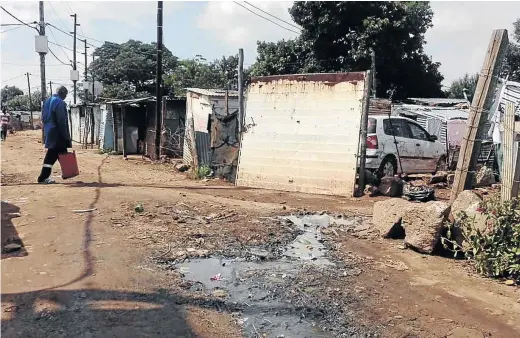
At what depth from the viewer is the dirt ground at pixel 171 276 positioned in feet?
12.0

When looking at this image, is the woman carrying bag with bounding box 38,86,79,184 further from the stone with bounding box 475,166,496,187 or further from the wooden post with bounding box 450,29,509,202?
the stone with bounding box 475,166,496,187

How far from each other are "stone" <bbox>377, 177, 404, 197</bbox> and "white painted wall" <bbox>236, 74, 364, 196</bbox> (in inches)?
22.8

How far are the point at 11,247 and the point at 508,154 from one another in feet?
17.8

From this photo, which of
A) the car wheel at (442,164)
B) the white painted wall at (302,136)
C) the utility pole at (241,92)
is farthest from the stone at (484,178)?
the utility pole at (241,92)

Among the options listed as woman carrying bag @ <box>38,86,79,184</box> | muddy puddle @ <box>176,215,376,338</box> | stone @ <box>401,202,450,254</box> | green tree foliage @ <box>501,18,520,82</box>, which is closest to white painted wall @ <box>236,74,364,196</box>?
muddy puddle @ <box>176,215,376,338</box>

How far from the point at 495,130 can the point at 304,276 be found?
8465 millimetres

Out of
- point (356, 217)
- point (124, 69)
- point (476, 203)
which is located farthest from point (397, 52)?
point (124, 69)

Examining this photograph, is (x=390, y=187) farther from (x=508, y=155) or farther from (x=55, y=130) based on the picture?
(x=55, y=130)

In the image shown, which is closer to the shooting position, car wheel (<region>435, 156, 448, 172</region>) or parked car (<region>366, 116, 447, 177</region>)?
parked car (<region>366, 116, 447, 177</region>)

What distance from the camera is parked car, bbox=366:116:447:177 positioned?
10.7m

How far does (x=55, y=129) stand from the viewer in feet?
31.2

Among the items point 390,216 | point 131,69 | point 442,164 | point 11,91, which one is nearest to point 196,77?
point 131,69

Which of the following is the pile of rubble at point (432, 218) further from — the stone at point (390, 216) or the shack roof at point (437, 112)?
the shack roof at point (437, 112)

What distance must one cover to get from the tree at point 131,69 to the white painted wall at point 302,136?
3387 centimetres
